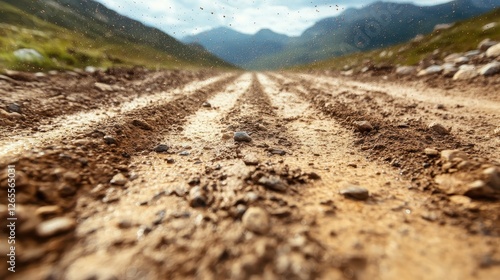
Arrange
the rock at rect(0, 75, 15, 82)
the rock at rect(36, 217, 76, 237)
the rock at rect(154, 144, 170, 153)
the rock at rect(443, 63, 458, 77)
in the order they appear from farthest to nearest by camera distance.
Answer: the rock at rect(443, 63, 458, 77)
the rock at rect(0, 75, 15, 82)
the rock at rect(154, 144, 170, 153)
the rock at rect(36, 217, 76, 237)

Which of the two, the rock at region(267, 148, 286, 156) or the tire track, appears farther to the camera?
the rock at region(267, 148, 286, 156)

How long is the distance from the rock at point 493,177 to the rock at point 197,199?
131 inches

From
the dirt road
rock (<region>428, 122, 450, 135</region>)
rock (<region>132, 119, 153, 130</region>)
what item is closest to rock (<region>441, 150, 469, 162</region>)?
the dirt road

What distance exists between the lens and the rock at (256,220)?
2205mm

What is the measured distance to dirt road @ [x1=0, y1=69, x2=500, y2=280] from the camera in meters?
1.88

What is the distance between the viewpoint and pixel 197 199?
2732mm

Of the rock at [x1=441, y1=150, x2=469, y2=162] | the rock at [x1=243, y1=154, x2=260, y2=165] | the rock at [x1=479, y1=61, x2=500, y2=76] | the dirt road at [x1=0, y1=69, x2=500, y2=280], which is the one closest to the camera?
the dirt road at [x1=0, y1=69, x2=500, y2=280]

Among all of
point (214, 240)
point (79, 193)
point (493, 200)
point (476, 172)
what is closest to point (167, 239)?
point (214, 240)

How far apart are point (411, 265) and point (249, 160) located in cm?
237

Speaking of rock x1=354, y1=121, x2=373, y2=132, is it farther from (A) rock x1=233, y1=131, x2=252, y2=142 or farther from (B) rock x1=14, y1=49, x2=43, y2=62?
(B) rock x1=14, y1=49, x2=43, y2=62

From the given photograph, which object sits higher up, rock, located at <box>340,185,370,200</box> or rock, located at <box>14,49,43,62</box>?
rock, located at <box>340,185,370,200</box>

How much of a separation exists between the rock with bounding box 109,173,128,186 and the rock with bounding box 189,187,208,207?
1048mm

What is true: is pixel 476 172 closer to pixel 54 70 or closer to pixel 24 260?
pixel 24 260

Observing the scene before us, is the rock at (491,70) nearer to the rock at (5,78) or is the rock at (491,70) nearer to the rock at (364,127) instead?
the rock at (364,127)
